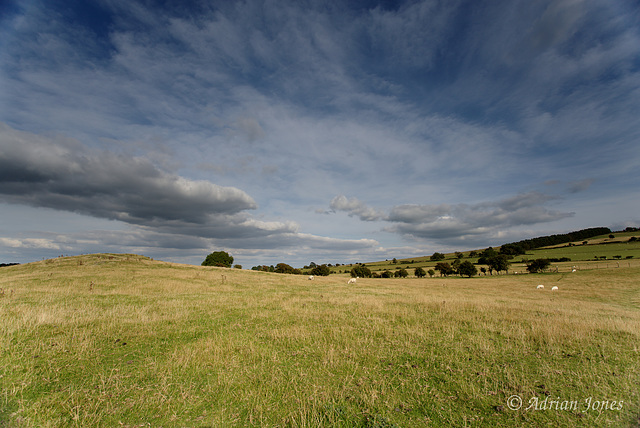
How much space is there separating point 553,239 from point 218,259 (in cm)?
20437

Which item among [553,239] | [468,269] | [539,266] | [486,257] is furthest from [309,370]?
[553,239]

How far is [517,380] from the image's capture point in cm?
796

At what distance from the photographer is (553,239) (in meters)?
171

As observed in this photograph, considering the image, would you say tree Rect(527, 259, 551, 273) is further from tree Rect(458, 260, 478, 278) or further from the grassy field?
the grassy field

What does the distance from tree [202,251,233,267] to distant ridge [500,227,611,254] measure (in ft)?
492

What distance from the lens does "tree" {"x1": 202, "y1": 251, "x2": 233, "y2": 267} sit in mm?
113812

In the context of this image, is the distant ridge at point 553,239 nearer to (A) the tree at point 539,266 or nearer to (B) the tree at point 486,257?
(B) the tree at point 486,257

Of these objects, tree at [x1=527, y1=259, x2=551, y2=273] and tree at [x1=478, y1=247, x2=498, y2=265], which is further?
tree at [x1=478, y1=247, x2=498, y2=265]

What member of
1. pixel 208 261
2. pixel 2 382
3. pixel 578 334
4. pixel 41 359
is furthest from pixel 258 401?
pixel 208 261

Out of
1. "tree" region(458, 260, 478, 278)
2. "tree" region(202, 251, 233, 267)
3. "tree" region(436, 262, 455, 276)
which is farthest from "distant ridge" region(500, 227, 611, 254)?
"tree" region(202, 251, 233, 267)

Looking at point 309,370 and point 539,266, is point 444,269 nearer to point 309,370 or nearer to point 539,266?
point 539,266

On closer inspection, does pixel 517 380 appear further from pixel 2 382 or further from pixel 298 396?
pixel 2 382

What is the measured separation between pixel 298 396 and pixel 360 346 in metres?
4.74

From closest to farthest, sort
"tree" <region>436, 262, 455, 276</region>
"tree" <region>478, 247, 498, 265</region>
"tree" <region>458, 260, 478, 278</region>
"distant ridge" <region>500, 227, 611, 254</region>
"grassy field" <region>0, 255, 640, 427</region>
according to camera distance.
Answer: "grassy field" <region>0, 255, 640, 427</region> < "tree" <region>458, 260, 478, 278</region> < "tree" <region>436, 262, 455, 276</region> < "tree" <region>478, 247, 498, 265</region> < "distant ridge" <region>500, 227, 611, 254</region>
